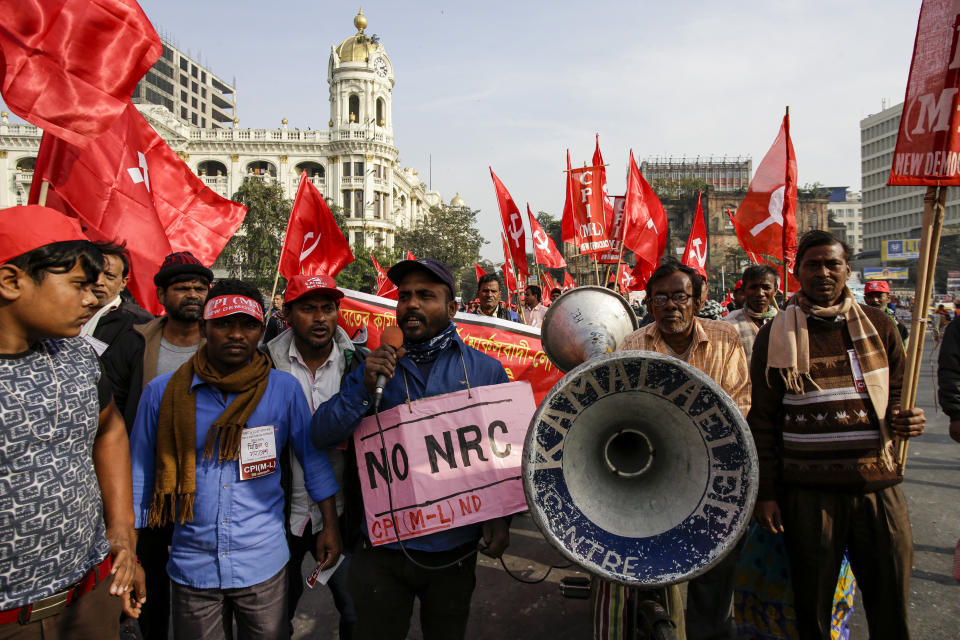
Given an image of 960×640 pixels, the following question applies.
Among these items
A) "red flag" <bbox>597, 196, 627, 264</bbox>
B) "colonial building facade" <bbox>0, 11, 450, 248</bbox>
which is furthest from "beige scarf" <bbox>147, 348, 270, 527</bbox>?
"colonial building facade" <bbox>0, 11, 450, 248</bbox>

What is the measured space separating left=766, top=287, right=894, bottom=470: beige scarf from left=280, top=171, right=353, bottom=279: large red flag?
12.7 ft

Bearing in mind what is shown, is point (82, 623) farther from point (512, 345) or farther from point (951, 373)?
point (951, 373)

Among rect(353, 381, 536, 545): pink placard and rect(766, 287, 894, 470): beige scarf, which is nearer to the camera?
rect(353, 381, 536, 545): pink placard

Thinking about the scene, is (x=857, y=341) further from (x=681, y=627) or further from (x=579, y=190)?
(x=579, y=190)

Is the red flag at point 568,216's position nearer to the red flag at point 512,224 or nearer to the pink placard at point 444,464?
the red flag at point 512,224

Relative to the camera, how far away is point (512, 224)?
339 inches

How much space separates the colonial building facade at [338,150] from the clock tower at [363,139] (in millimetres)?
94

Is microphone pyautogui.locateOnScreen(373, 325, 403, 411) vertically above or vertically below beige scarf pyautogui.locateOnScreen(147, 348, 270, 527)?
above

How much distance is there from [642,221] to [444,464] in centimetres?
634

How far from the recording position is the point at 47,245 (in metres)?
1.71

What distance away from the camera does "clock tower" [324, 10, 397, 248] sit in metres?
55.2

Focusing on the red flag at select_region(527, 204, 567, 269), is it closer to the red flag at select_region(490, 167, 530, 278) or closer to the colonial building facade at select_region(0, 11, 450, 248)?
the red flag at select_region(490, 167, 530, 278)

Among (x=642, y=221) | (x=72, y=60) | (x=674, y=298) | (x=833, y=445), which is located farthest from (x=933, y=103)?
(x=642, y=221)

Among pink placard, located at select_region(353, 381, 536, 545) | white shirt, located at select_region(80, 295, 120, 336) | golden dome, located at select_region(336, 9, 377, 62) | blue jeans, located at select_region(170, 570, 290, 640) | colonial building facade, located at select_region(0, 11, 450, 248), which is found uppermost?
golden dome, located at select_region(336, 9, 377, 62)
